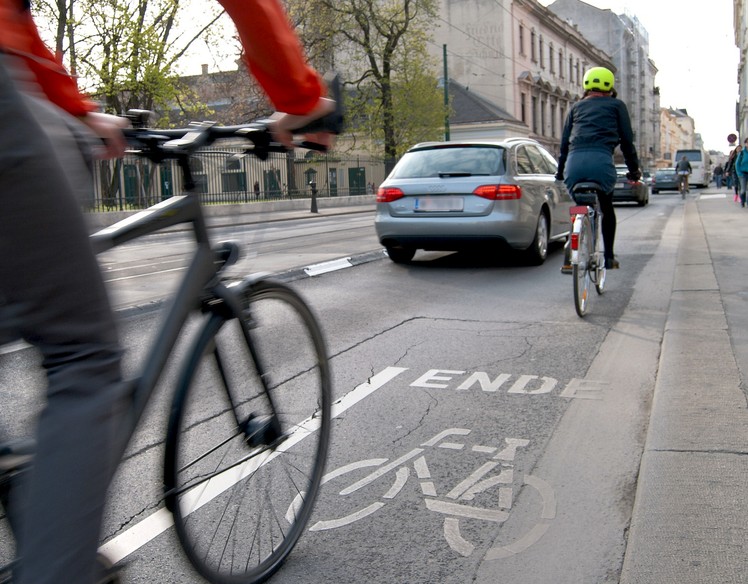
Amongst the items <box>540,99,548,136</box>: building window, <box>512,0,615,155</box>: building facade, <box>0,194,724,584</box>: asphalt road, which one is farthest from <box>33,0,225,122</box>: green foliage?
<box>540,99,548,136</box>: building window

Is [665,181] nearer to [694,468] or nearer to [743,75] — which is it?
[743,75]

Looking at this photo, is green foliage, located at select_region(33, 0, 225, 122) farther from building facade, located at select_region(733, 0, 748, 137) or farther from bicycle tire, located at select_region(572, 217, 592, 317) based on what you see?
building facade, located at select_region(733, 0, 748, 137)

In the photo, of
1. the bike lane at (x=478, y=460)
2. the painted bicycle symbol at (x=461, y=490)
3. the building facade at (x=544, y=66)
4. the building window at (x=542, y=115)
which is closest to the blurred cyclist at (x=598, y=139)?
the bike lane at (x=478, y=460)

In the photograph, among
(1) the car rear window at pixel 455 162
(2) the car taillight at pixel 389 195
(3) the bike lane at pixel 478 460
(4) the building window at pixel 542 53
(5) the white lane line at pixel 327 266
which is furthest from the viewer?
(4) the building window at pixel 542 53

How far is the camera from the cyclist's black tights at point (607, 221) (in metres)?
7.24

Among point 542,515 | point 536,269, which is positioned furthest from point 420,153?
point 542,515

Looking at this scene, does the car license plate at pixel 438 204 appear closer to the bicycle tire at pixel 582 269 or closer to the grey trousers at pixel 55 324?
the bicycle tire at pixel 582 269

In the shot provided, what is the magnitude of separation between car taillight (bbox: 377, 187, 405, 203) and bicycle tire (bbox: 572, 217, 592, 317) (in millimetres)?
3254

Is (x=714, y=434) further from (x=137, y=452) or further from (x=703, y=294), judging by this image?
(x=703, y=294)

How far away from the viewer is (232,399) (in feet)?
7.27

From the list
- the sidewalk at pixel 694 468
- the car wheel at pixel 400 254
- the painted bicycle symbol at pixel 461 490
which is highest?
the car wheel at pixel 400 254

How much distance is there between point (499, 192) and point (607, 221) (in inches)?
86.5

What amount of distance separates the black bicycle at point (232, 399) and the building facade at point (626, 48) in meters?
82.2

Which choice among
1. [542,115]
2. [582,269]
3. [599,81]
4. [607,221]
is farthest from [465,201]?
[542,115]
